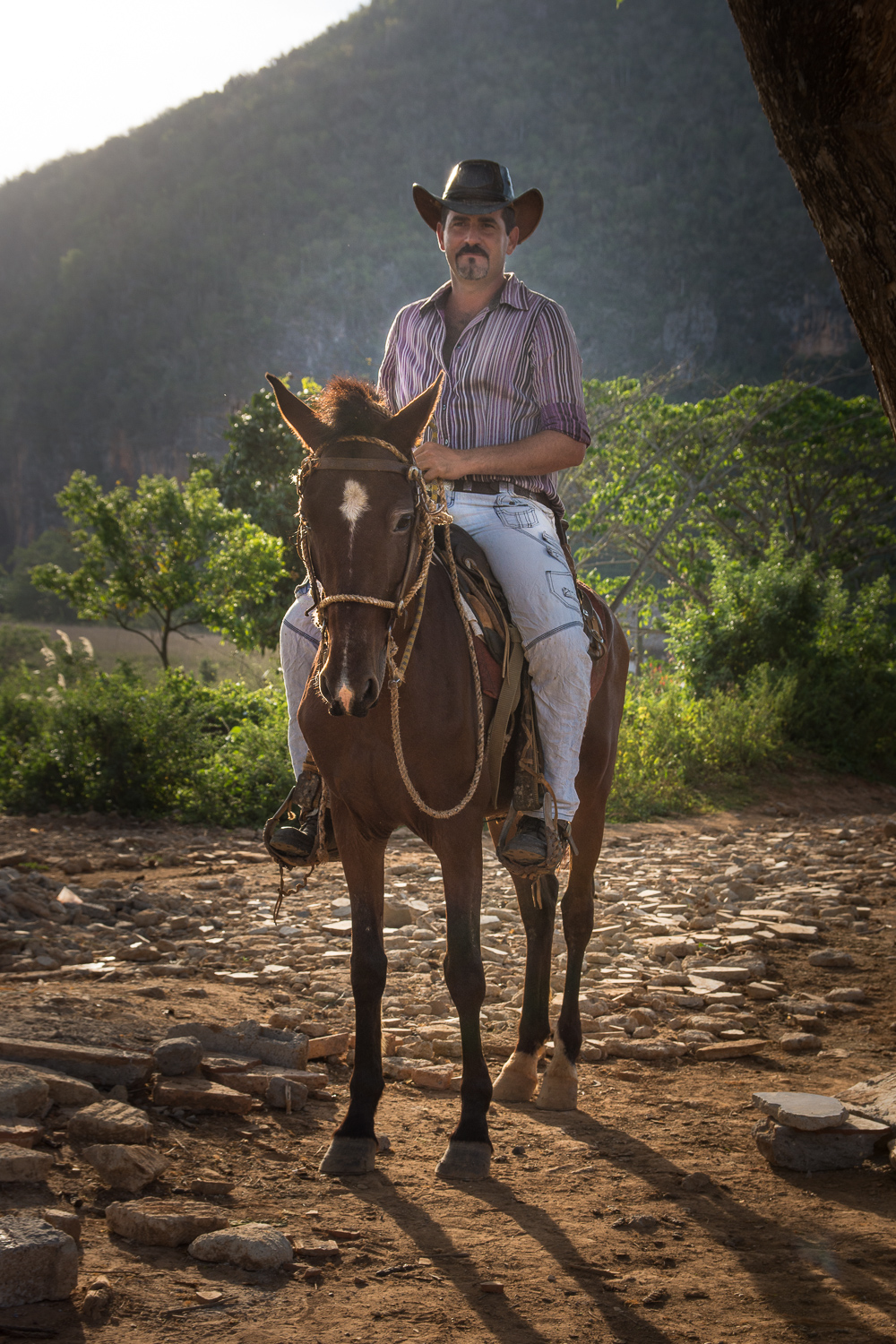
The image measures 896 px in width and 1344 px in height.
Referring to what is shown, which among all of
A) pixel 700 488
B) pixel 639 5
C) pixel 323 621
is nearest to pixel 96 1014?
pixel 323 621

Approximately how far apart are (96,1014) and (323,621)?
82.8 inches

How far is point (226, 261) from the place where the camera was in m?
83.4

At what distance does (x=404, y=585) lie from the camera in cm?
320

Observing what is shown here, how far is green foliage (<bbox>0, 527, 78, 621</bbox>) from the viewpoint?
4400 cm

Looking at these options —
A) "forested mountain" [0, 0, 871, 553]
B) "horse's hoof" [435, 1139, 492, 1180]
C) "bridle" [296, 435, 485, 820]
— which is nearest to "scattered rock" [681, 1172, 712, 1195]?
"horse's hoof" [435, 1139, 492, 1180]

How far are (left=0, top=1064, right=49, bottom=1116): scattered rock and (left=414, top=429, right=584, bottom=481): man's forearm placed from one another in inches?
95.3

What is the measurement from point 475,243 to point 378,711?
2069 mm

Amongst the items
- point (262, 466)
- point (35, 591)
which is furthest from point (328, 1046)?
point (35, 591)

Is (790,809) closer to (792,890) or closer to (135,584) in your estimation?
(792,890)

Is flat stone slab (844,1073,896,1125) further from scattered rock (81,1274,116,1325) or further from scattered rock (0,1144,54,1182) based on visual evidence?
scattered rock (0,1144,54,1182)

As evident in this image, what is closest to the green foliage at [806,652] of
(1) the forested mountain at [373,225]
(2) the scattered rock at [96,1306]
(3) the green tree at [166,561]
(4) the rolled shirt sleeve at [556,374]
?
(3) the green tree at [166,561]

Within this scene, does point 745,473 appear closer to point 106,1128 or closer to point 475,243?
point 475,243

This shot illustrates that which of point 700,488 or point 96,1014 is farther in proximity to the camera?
point 700,488

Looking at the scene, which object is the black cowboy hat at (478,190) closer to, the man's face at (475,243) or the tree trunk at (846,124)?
the man's face at (475,243)
